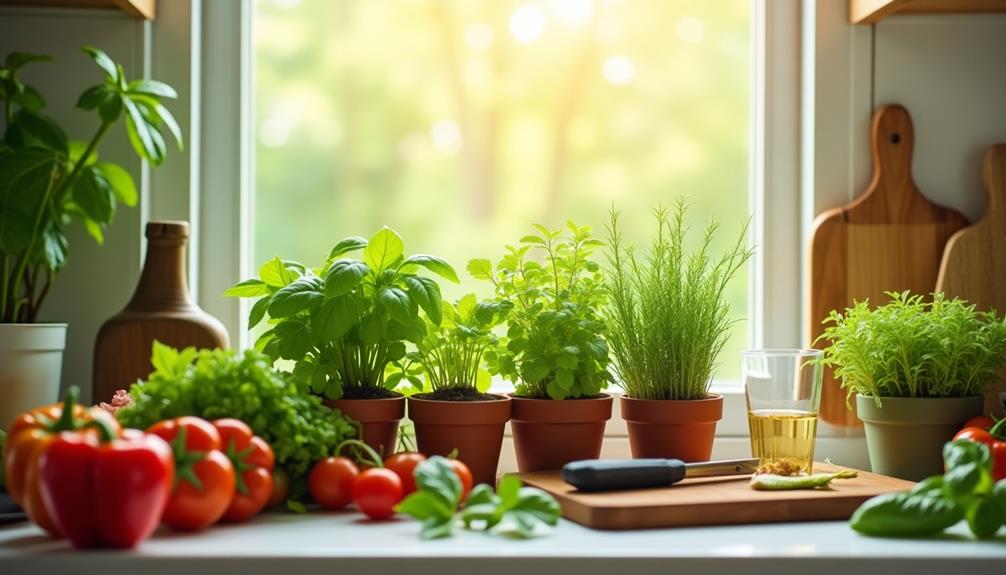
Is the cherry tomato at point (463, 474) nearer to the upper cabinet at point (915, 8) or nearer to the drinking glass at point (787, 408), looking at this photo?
the drinking glass at point (787, 408)

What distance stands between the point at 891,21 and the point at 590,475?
88 cm

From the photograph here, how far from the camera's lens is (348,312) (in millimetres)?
1246

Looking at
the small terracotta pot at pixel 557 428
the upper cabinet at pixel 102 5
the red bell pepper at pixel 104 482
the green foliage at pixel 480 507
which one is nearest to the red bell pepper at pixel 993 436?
the small terracotta pot at pixel 557 428

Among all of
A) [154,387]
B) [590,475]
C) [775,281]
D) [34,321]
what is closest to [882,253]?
[775,281]

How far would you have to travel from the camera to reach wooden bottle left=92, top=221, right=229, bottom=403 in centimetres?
139

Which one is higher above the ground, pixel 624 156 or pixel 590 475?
pixel 624 156

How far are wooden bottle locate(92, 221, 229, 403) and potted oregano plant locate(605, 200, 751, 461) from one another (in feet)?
1.75

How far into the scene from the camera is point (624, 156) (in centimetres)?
167

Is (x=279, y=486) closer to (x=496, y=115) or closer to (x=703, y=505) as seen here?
(x=703, y=505)

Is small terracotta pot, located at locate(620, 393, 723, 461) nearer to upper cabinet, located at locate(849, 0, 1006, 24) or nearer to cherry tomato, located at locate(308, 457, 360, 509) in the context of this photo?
cherry tomato, located at locate(308, 457, 360, 509)

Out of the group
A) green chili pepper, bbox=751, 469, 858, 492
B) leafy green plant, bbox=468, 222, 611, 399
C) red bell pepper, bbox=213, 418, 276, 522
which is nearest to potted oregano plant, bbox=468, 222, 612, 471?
leafy green plant, bbox=468, 222, 611, 399

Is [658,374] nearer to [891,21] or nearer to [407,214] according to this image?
[407,214]

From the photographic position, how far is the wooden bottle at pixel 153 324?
1.39 meters

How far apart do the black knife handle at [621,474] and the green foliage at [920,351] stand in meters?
0.31
